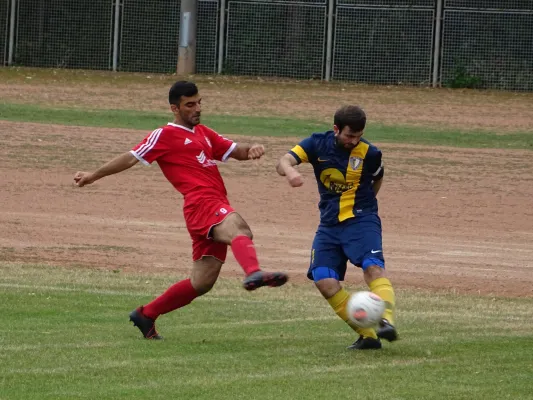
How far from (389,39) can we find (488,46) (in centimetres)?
249

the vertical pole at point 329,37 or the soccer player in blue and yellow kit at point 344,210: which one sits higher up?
the vertical pole at point 329,37

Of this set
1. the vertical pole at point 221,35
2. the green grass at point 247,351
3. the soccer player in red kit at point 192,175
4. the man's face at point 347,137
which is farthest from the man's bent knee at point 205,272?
the vertical pole at point 221,35

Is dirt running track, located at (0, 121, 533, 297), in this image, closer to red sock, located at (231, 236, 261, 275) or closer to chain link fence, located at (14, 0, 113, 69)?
red sock, located at (231, 236, 261, 275)

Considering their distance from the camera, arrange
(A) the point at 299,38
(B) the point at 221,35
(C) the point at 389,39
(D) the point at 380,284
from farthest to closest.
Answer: (B) the point at 221,35, (A) the point at 299,38, (C) the point at 389,39, (D) the point at 380,284

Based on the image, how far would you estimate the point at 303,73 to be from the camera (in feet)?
105

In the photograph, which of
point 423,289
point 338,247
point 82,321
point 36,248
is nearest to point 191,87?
point 338,247

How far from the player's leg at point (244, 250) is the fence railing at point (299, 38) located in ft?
78.2

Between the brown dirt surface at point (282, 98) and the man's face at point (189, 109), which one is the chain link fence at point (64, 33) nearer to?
the brown dirt surface at point (282, 98)

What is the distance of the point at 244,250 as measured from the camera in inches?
303

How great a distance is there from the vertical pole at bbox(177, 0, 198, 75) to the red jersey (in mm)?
23083

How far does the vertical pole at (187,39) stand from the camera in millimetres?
30906

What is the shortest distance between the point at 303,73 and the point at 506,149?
9.40 meters

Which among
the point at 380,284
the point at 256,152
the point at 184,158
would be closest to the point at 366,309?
the point at 380,284

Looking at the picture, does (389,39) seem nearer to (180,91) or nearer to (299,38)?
(299,38)
